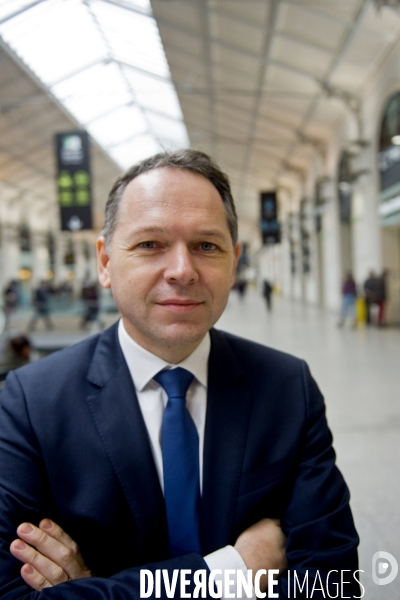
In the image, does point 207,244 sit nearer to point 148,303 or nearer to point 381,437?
point 148,303

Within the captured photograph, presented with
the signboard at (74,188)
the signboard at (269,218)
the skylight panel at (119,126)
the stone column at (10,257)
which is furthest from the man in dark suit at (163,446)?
the stone column at (10,257)

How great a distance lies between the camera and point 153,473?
1.51 meters

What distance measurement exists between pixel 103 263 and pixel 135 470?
700mm

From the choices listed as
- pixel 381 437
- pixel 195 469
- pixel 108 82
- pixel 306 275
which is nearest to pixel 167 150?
pixel 195 469

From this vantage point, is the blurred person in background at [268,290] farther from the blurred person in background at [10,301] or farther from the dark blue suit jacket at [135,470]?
the dark blue suit jacket at [135,470]

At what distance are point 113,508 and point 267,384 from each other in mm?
644

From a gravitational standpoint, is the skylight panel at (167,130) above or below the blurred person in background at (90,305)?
above

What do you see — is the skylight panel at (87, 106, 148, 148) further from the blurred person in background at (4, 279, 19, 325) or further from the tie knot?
the blurred person in background at (4, 279, 19, 325)

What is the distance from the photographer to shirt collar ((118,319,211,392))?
5.30 ft

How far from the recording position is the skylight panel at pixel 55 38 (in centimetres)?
206

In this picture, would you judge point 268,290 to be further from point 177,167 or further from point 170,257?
point 170,257

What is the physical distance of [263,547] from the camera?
1.48 m

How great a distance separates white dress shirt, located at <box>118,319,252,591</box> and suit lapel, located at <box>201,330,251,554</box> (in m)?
0.04

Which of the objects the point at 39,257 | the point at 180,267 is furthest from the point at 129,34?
the point at 39,257
